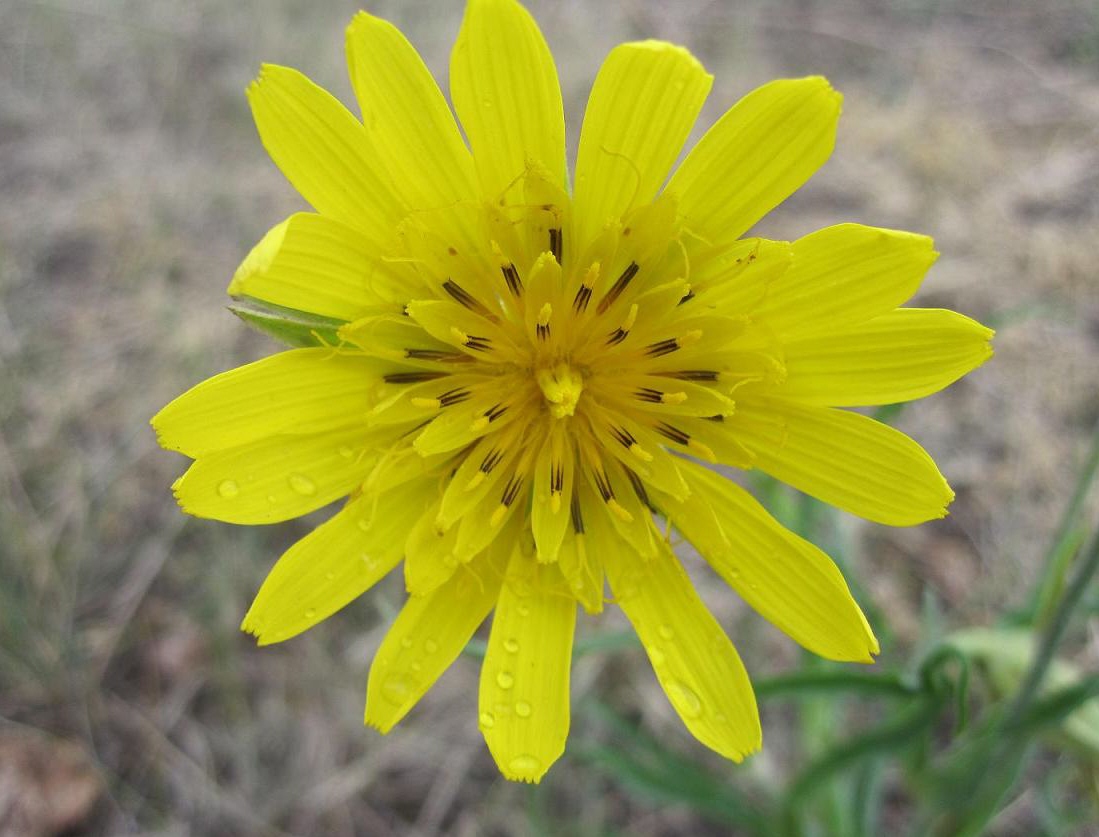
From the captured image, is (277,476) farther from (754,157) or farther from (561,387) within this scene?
(754,157)

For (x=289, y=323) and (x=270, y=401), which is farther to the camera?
(x=270, y=401)

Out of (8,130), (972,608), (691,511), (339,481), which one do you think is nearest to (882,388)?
(691,511)

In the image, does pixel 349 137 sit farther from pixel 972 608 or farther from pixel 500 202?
pixel 972 608

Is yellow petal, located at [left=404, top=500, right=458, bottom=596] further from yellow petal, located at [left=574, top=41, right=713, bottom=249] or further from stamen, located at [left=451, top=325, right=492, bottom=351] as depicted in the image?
yellow petal, located at [left=574, top=41, right=713, bottom=249]

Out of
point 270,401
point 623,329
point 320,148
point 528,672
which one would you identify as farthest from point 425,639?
point 320,148

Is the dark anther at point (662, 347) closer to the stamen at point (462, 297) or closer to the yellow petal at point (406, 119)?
the stamen at point (462, 297)
